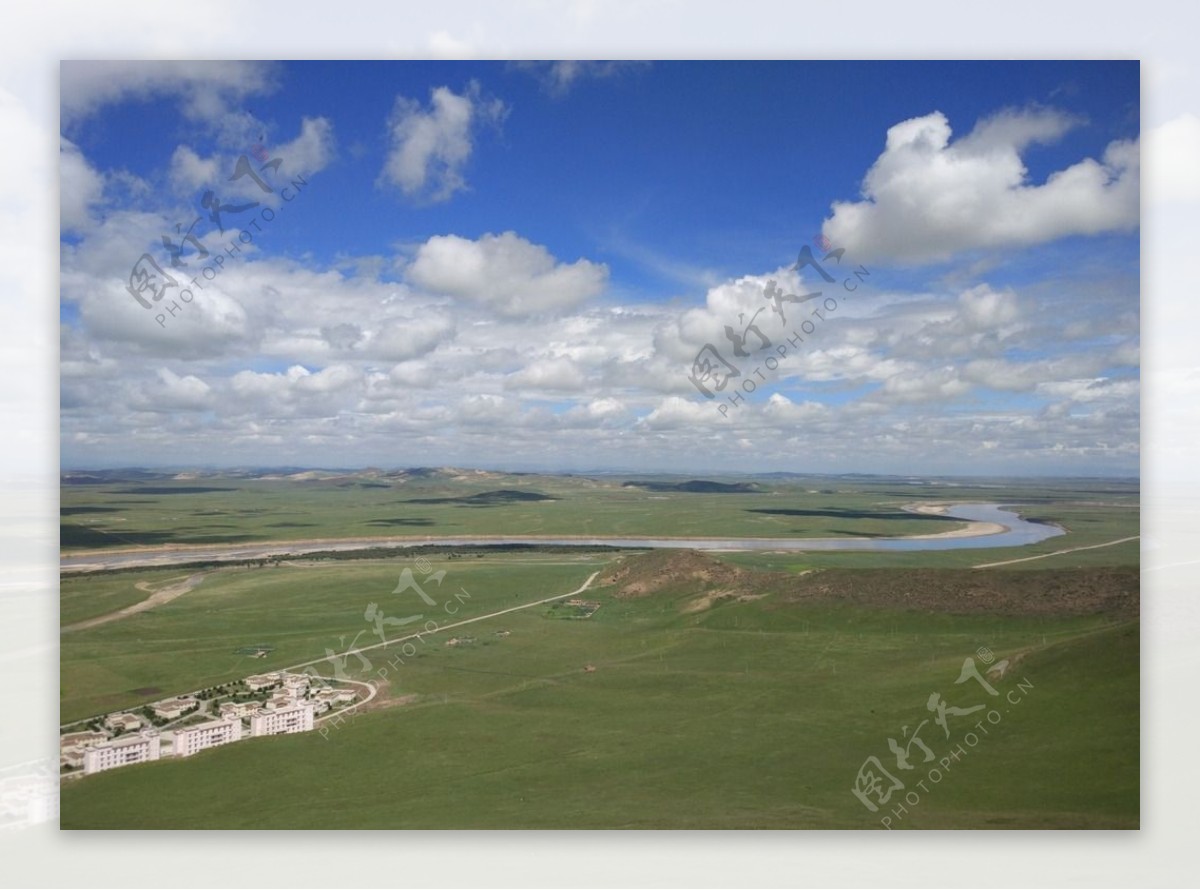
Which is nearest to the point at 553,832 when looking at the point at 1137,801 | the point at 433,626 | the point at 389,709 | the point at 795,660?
the point at 389,709

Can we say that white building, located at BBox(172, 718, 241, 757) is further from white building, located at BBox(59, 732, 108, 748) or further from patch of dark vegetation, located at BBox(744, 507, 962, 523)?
patch of dark vegetation, located at BBox(744, 507, 962, 523)

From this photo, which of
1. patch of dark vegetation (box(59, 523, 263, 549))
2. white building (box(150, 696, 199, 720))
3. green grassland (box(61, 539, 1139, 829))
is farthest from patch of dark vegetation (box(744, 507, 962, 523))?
white building (box(150, 696, 199, 720))

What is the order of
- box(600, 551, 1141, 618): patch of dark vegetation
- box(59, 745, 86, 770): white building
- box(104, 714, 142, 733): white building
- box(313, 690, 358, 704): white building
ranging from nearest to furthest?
box(59, 745, 86, 770): white building, box(104, 714, 142, 733): white building, box(313, 690, 358, 704): white building, box(600, 551, 1141, 618): patch of dark vegetation

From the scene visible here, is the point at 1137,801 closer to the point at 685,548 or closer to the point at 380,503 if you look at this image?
the point at 685,548

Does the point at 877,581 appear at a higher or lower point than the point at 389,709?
higher

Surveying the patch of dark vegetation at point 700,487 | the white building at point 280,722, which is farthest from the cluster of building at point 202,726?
the patch of dark vegetation at point 700,487

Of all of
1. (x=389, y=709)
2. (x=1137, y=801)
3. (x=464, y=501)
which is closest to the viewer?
(x=1137, y=801)

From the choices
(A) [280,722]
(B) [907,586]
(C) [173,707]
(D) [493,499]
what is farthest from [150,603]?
(B) [907,586]
